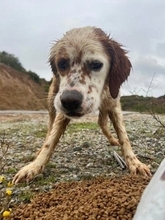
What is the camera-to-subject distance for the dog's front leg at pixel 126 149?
496 cm

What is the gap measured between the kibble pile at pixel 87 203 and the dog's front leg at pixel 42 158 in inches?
26.9

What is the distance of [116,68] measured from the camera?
5.50 m

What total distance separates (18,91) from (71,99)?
145 feet

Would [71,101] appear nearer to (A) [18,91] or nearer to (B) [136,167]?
(B) [136,167]

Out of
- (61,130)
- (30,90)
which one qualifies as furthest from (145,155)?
(30,90)

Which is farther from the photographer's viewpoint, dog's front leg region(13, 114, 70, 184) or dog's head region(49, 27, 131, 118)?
dog's front leg region(13, 114, 70, 184)

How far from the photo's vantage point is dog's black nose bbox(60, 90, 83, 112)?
4455mm

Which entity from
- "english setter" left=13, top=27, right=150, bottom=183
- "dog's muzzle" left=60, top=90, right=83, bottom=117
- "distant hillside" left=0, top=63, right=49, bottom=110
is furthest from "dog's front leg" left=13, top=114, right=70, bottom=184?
"distant hillside" left=0, top=63, right=49, bottom=110

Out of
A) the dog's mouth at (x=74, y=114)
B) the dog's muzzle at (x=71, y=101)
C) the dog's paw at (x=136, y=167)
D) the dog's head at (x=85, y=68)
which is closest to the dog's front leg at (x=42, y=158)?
the dog's head at (x=85, y=68)

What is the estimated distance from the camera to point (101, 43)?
5.46 m

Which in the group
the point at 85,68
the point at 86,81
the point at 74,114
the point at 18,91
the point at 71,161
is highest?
the point at 85,68

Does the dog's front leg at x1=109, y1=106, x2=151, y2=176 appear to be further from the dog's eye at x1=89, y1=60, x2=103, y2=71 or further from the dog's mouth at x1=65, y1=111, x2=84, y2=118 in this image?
the dog's mouth at x1=65, y1=111, x2=84, y2=118

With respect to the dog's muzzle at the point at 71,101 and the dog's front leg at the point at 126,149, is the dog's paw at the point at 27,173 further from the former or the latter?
the dog's front leg at the point at 126,149

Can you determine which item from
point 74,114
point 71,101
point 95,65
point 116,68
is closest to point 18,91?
point 116,68
